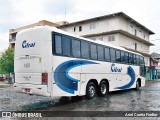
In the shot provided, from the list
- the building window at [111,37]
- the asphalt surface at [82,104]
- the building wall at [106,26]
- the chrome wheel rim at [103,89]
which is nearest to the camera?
the asphalt surface at [82,104]

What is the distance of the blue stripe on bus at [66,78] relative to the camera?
31.2ft

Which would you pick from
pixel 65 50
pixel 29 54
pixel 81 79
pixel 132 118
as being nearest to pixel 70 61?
pixel 65 50

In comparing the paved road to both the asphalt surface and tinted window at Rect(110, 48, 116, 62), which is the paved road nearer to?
the asphalt surface

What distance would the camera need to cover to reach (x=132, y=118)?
749cm

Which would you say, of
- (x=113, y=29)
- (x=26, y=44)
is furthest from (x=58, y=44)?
(x=113, y=29)

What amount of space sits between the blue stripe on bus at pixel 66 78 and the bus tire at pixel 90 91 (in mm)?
1222

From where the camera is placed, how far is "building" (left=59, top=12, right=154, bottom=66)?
36156 mm

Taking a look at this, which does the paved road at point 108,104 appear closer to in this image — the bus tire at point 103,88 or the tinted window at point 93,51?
the bus tire at point 103,88

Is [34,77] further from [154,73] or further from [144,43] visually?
[154,73]

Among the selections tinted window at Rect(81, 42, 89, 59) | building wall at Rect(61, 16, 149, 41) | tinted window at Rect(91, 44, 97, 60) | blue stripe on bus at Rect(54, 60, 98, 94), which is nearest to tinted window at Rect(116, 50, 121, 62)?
tinted window at Rect(91, 44, 97, 60)

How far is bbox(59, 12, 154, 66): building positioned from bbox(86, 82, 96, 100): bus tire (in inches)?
973

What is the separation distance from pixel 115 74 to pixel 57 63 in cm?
638

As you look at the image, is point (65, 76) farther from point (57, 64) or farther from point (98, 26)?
point (98, 26)

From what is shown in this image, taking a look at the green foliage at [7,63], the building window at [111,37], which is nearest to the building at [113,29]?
the building window at [111,37]
